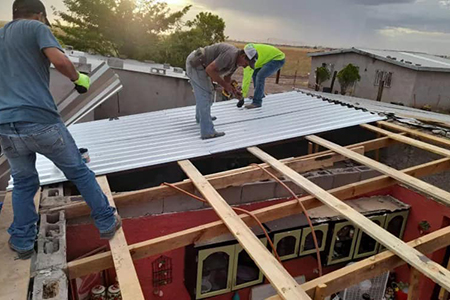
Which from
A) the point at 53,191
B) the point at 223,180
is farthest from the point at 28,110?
the point at 223,180

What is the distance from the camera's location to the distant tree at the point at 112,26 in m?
17.9

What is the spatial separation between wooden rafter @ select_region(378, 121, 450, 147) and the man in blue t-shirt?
455cm

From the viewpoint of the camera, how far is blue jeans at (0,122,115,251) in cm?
232

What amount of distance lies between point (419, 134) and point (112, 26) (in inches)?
687

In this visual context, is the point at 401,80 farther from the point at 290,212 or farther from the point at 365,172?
the point at 290,212

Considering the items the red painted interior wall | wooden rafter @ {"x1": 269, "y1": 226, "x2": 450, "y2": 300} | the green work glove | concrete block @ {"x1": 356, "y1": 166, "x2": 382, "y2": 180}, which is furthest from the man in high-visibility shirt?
wooden rafter @ {"x1": 269, "y1": 226, "x2": 450, "y2": 300}

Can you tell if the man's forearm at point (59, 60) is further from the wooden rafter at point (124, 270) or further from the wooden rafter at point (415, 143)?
the wooden rafter at point (415, 143)

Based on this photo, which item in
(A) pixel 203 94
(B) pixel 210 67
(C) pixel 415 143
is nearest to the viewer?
(B) pixel 210 67

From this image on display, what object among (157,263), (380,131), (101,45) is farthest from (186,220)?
(101,45)

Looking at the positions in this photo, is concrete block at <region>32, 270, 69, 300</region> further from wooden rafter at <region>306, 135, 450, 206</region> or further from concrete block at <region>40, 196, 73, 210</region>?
wooden rafter at <region>306, 135, 450, 206</region>

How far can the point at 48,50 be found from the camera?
2.20 m

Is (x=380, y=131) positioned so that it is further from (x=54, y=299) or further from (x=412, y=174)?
(x=54, y=299)

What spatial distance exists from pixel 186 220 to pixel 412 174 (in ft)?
9.25

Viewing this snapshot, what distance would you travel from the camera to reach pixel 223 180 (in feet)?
12.4
